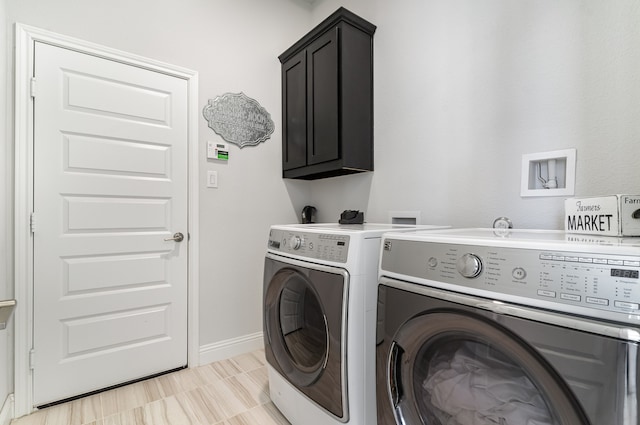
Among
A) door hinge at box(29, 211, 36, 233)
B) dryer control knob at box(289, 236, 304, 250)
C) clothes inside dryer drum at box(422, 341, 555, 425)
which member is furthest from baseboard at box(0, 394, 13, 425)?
clothes inside dryer drum at box(422, 341, 555, 425)

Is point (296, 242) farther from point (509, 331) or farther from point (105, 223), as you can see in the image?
point (105, 223)

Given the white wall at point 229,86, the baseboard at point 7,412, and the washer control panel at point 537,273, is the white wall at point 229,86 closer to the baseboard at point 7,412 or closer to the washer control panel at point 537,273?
the baseboard at point 7,412

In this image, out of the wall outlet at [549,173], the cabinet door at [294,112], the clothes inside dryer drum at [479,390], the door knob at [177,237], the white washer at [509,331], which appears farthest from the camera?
the cabinet door at [294,112]

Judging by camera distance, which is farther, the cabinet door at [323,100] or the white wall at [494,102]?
the cabinet door at [323,100]

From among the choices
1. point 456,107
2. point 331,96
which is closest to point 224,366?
point 331,96

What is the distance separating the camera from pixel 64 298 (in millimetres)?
1680

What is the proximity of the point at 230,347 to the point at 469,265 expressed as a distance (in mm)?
1983

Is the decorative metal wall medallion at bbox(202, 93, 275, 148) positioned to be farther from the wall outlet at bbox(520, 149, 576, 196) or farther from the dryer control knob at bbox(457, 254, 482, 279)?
the dryer control knob at bbox(457, 254, 482, 279)

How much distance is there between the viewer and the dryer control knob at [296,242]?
133 cm

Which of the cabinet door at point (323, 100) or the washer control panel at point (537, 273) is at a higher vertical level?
the cabinet door at point (323, 100)

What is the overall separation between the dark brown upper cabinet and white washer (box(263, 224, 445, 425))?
2.62ft

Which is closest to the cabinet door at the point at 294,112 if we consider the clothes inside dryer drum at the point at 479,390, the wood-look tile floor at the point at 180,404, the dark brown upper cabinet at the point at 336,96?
the dark brown upper cabinet at the point at 336,96

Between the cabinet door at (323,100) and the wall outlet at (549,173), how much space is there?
103 centimetres

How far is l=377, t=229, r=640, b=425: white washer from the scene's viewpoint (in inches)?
22.3
